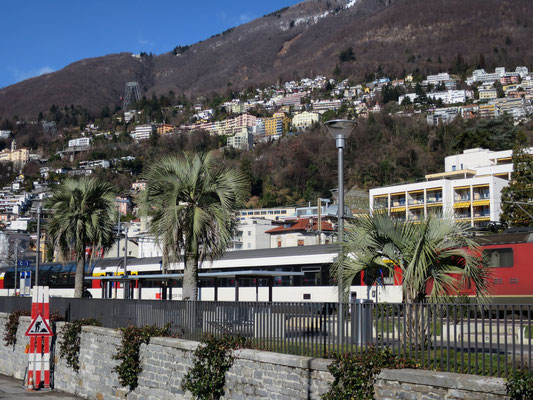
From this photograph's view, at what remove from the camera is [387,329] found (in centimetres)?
1116

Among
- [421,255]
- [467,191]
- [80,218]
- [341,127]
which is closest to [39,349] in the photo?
[80,218]

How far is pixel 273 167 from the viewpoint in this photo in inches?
6614

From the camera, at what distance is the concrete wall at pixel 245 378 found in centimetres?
920

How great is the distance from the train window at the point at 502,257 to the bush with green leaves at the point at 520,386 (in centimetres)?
2033

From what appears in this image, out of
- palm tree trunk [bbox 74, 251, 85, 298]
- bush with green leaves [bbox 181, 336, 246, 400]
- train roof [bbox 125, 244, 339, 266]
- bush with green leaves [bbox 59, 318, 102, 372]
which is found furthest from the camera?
train roof [bbox 125, 244, 339, 266]

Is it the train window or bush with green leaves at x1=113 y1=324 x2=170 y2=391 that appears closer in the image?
bush with green leaves at x1=113 y1=324 x2=170 y2=391

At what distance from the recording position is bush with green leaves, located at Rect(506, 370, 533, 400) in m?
8.24

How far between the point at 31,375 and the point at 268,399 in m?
12.3

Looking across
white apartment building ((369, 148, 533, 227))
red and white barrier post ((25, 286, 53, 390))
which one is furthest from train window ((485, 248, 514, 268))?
white apartment building ((369, 148, 533, 227))

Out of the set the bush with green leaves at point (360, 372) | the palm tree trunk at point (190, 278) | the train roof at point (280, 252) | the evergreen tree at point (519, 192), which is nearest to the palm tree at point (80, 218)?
the palm tree trunk at point (190, 278)

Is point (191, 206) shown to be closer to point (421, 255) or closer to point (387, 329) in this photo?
point (421, 255)

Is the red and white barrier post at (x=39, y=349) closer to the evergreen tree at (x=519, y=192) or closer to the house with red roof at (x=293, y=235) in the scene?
the evergreen tree at (x=519, y=192)

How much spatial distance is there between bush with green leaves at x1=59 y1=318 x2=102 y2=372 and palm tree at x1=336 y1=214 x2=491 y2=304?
33.8 ft

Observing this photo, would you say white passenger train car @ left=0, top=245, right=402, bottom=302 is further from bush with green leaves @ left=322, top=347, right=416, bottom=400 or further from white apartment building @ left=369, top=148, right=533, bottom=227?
white apartment building @ left=369, top=148, right=533, bottom=227
